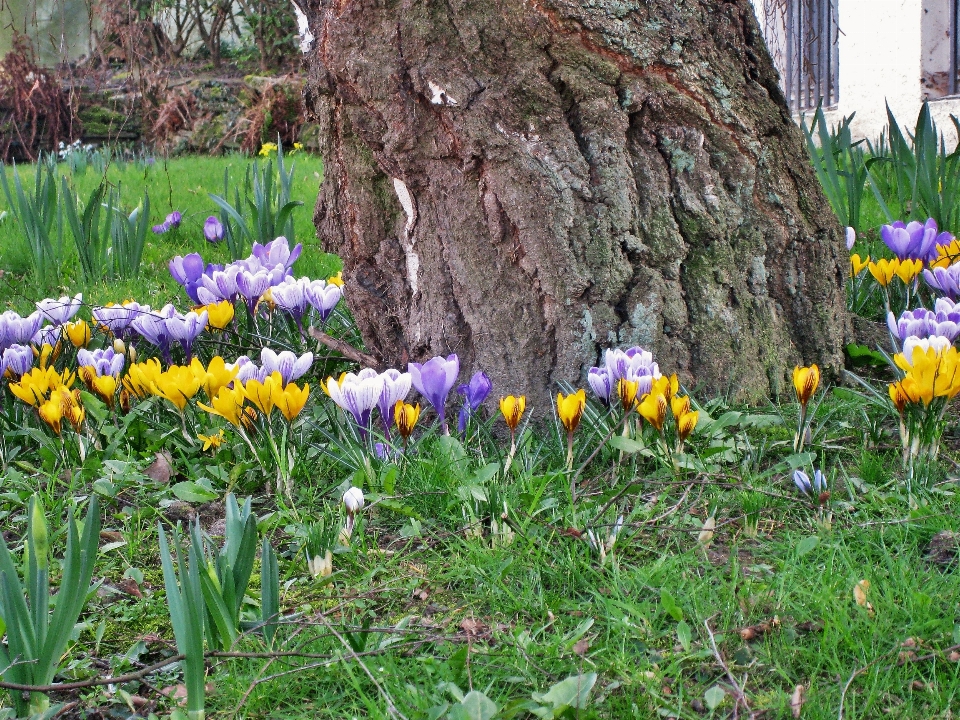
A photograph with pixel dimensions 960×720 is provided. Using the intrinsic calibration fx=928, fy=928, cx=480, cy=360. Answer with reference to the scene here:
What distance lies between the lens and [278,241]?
316 centimetres

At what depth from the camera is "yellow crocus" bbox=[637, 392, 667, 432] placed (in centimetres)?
188

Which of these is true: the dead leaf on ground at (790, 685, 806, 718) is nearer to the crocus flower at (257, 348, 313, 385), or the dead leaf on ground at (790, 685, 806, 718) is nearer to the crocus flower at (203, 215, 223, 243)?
the crocus flower at (257, 348, 313, 385)

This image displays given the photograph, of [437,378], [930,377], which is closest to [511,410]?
[437,378]

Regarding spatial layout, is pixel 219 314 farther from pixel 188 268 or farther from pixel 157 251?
pixel 157 251

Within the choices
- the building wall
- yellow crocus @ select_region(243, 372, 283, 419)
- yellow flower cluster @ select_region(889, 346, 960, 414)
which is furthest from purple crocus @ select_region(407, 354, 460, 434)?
the building wall

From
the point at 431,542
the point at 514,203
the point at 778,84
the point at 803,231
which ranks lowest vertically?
the point at 431,542

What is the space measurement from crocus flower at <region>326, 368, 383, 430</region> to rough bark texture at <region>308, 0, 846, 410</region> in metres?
0.43

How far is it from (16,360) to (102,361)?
0.70ft

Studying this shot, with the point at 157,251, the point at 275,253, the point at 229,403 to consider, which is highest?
the point at 275,253

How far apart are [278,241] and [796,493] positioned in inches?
77.3

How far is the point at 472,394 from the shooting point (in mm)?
2107

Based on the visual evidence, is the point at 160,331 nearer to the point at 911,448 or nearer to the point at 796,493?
the point at 796,493

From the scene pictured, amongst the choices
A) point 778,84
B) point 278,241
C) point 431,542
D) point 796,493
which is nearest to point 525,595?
point 431,542

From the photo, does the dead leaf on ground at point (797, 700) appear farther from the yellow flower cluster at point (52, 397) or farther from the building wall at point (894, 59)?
the building wall at point (894, 59)
